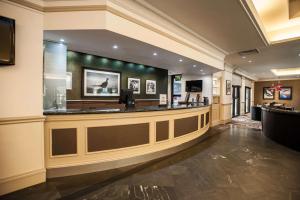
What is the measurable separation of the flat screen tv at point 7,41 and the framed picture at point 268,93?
18118 mm

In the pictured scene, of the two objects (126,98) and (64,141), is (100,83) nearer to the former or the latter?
(126,98)

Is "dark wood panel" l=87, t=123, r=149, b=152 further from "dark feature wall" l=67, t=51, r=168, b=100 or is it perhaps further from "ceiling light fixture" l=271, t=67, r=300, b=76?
"ceiling light fixture" l=271, t=67, r=300, b=76

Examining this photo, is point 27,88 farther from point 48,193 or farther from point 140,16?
point 140,16

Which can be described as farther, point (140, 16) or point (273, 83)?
point (273, 83)

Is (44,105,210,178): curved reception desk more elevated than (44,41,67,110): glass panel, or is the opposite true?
(44,41,67,110): glass panel

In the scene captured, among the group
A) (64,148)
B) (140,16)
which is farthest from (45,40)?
(64,148)

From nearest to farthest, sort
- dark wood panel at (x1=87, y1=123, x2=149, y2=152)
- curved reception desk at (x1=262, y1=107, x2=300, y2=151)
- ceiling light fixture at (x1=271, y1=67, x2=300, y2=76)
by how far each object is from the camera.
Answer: dark wood panel at (x1=87, y1=123, x2=149, y2=152), curved reception desk at (x1=262, y1=107, x2=300, y2=151), ceiling light fixture at (x1=271, y1=67, x2=300, y2=76)

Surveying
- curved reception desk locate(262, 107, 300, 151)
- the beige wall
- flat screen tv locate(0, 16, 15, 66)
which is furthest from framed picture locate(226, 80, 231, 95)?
flat screen tv locate(0, 16, 15, 66)

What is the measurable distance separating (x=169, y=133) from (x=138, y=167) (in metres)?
1.17

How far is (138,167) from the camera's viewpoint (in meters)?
3.46

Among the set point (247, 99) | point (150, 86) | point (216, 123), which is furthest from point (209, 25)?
point (247, 99)

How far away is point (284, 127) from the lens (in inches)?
209

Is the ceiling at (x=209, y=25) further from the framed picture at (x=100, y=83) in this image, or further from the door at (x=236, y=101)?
the door at (x=236, y=101)

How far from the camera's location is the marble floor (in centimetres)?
250
